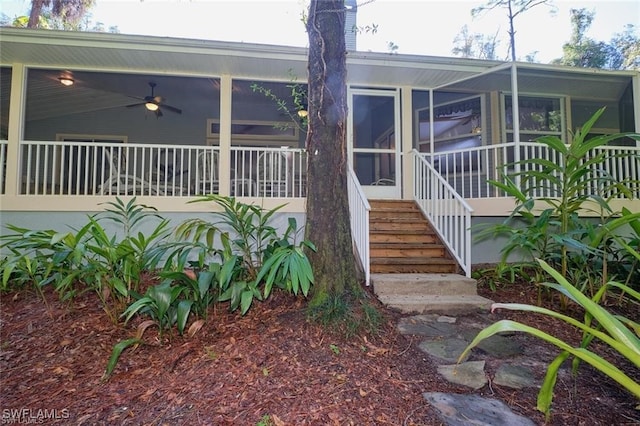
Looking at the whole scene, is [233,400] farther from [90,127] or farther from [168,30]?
[168,30]

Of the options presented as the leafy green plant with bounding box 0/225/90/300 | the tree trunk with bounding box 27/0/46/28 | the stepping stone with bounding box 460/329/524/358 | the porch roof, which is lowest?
the stepping stone with bounding box 460/329/524/358

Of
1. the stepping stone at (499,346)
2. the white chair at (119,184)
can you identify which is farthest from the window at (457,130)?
the white chair at (119,184)

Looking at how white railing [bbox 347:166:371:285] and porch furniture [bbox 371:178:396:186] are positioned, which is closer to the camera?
white railing [bbox 347:166:371:285]

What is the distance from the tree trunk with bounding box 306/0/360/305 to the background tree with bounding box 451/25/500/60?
17.5m

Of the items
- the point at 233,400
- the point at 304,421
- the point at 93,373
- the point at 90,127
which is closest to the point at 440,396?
the point at 304,421

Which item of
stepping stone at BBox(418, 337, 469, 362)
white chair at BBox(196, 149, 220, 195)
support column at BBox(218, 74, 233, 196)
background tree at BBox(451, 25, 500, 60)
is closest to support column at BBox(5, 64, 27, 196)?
white chair at BBox(196, 149, 220, 195)

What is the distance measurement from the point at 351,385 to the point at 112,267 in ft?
7.18

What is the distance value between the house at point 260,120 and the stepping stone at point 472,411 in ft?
7.18

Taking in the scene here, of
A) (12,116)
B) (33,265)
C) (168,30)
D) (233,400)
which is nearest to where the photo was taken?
(233,400)

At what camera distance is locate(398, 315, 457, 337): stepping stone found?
265 centimetres

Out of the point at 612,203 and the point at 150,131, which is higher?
the point at 150,131

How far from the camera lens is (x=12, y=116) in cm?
498

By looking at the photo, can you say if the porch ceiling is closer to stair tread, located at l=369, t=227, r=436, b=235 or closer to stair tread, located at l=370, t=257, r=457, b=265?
stair tread, located at l=369, t=227, r=436, b=235

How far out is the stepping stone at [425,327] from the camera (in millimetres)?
2645
